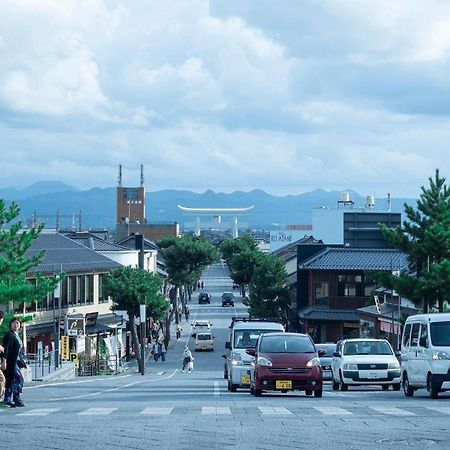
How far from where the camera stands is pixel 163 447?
14094 millimetres

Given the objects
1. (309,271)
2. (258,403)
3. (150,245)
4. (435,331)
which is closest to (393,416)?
(258,403)

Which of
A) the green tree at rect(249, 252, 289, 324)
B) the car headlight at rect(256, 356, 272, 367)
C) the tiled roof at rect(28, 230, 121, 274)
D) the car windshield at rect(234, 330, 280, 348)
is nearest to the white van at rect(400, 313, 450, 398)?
the car headlight at rect(256, 356, 272, 367)

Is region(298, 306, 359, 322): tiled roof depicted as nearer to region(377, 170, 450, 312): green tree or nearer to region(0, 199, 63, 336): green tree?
region(377, 170, 450, 312): green tree

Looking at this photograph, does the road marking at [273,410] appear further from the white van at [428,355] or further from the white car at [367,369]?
the white car at [367,369]

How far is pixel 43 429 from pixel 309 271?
223 feet

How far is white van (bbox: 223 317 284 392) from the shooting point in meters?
31.6

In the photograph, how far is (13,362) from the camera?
69.8ft

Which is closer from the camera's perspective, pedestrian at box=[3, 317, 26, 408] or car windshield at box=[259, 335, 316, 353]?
pedestrian at box=[3, 317, 26, 408]

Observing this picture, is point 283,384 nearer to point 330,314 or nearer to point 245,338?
point 245,338

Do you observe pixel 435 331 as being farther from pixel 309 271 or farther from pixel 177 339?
pixel 177 339

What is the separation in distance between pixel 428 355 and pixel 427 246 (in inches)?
848

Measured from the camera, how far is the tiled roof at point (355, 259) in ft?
264

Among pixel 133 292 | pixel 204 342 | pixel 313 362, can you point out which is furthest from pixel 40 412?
pixel 204 342

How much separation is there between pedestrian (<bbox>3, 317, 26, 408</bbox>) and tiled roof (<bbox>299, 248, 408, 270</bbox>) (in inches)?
2322
